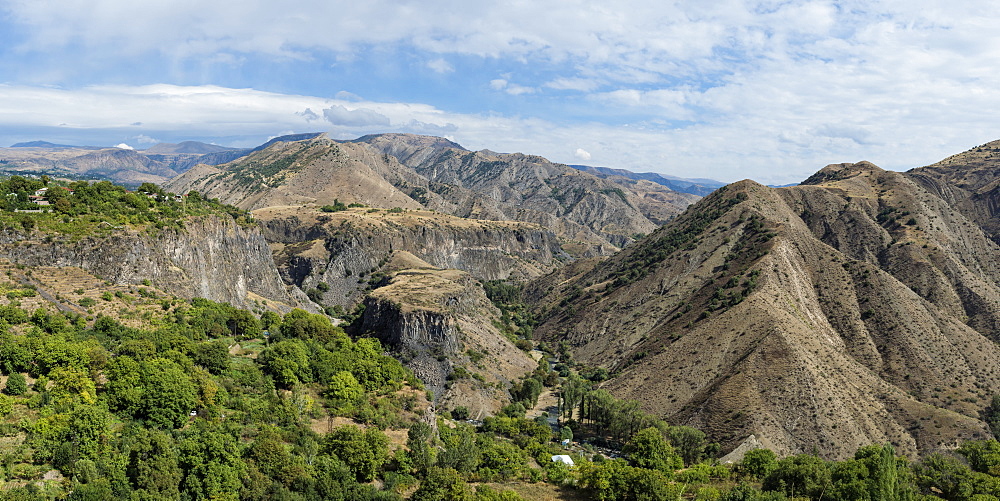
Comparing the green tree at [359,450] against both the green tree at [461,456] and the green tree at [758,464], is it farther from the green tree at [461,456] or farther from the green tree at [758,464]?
the green tree at [758,464]

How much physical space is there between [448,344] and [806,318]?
203ft

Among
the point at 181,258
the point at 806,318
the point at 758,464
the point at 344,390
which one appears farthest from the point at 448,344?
the point at 806,318

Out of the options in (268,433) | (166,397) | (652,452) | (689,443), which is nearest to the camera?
(268,433)

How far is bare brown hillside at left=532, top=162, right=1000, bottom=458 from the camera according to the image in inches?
3054

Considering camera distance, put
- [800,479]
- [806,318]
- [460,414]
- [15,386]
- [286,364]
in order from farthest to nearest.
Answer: [806,318]
[460,414]
[286,364]
[800,479]
[15,386]

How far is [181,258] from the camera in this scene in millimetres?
86875

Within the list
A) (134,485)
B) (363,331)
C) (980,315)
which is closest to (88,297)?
→ (134,485)

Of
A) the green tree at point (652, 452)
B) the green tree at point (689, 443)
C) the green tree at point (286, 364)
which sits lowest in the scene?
the green tree at point (689, 443)

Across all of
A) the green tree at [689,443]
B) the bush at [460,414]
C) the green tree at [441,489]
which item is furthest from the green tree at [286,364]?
the green tree at [689,443]

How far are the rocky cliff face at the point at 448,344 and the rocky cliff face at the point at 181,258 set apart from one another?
23.0 m

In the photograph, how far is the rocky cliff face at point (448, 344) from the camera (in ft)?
305

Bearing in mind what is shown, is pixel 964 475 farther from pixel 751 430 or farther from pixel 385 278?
pixel 385 278

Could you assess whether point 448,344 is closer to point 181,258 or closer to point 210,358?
point 181,258

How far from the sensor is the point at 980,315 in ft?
365
